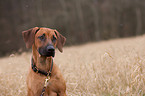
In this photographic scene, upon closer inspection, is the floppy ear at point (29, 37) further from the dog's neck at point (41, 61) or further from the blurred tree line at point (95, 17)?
the blurred tree line at point (95, 17)

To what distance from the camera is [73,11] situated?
20.2 m

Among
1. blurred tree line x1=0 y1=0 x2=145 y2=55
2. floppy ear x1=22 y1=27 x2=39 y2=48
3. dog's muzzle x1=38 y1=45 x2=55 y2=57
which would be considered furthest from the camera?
blurred tree line x1=0 y1=0 x2=145 y2=55

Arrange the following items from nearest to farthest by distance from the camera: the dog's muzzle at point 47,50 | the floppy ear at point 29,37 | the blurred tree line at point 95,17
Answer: the dog's muzzle at point 47,50 → the floppy ear at point 29,37 → the blurred tree line at point 95,17

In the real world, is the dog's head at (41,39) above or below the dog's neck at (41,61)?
above

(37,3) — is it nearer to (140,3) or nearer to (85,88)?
(140,3)

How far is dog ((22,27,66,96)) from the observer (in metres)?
2.39

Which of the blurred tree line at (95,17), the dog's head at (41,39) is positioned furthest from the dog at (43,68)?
the blurred tree line at (95,17)

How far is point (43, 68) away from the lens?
8.50ft

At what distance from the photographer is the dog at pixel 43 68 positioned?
239 cm

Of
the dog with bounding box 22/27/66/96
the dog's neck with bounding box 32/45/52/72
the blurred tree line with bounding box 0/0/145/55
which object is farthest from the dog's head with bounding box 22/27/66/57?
the blurred tree line with bounding box 0/0/145/55

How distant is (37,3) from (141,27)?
1352 cm

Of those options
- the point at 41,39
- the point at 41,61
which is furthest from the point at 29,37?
the point at 41,61

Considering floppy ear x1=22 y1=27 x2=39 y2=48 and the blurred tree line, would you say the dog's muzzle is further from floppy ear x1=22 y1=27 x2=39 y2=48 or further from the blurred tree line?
the blurred tree line

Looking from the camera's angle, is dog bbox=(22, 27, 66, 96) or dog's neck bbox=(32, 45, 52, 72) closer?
dog bbox=(22, 27, 66, 96)
